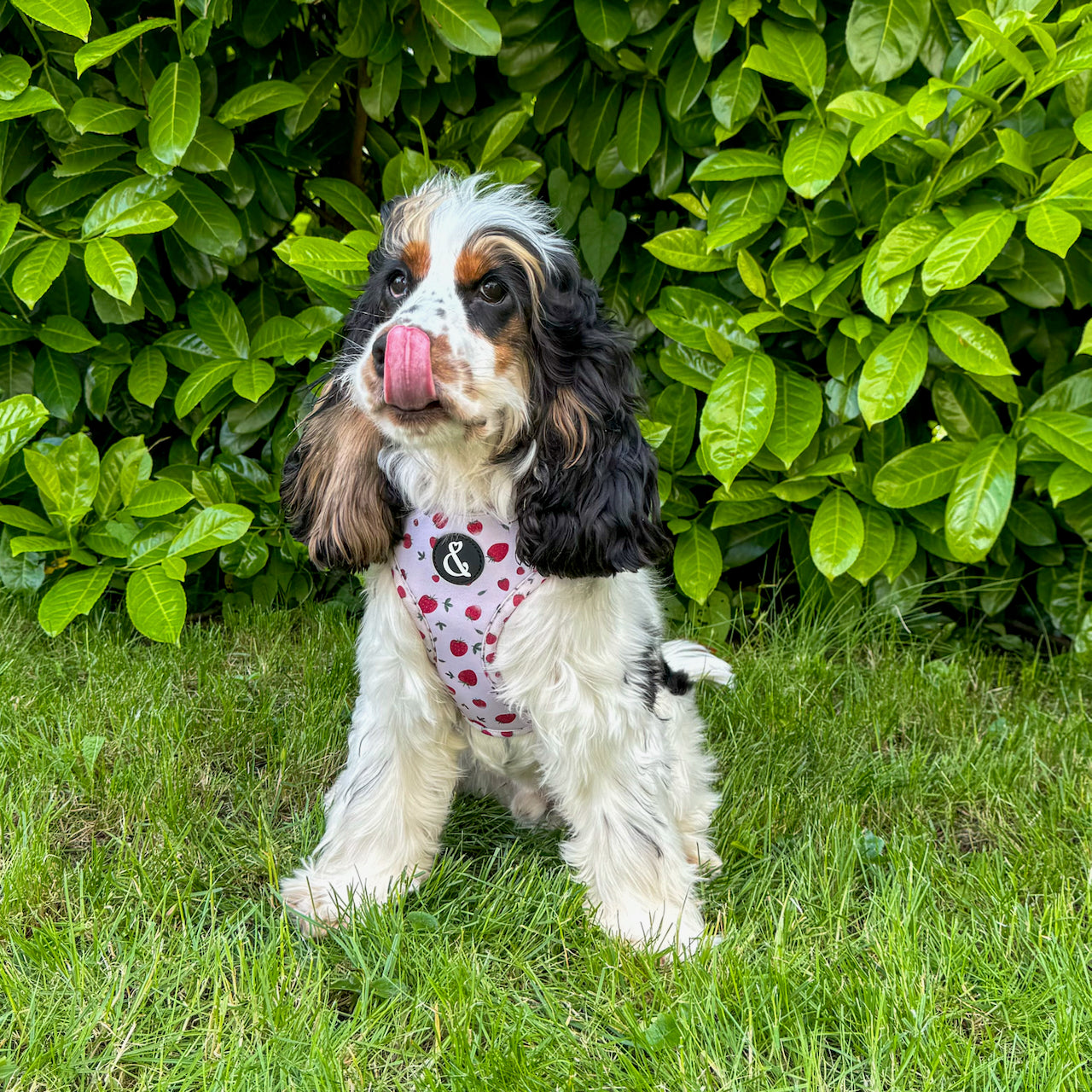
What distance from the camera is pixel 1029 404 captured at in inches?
136

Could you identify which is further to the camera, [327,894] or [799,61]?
[799,61]

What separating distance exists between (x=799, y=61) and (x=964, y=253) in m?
0.72

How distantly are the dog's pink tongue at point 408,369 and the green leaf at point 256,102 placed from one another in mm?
1566

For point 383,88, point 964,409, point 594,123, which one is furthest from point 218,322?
point 964,409

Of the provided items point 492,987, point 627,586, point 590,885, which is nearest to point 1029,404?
point 627,586

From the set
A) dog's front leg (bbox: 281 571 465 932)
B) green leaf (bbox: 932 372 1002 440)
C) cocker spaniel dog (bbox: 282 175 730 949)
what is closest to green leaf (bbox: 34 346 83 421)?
cocker spaniel dog (bbox: 282 175 730 949)

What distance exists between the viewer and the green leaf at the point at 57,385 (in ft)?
11.4

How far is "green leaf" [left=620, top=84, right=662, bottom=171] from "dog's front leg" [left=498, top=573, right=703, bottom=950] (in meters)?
1.49

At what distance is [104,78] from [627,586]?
222 cm

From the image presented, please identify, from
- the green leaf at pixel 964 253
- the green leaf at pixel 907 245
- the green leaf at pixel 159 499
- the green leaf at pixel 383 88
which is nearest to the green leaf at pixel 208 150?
the green leaf at pixel 383 88

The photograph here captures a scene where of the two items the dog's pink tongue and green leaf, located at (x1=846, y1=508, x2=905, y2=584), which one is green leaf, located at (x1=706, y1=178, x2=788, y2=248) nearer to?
green leaf, located at (x1=846, y1=508, x2=905, y2=584)

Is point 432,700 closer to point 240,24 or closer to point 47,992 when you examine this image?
point 47,992

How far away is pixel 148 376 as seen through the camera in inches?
136

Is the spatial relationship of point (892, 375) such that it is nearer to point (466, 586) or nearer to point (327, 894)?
point (466, 586)
